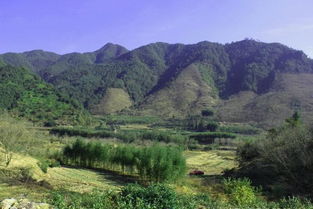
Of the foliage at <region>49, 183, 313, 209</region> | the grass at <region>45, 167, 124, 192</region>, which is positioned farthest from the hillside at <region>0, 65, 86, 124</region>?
the foliage at <region>49, 183, 313, 209</region>

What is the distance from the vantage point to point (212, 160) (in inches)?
2724

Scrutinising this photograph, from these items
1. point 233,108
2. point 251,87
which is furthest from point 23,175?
point 251,87

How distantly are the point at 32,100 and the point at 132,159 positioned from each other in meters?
82.8

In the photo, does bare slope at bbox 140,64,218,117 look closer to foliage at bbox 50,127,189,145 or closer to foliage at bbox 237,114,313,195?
foliage at bbox 50,127,189,145

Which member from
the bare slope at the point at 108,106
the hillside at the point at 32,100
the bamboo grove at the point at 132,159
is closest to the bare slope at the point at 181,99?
the bare slope at the point at 108,106

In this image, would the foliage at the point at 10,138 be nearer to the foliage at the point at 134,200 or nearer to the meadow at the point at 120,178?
the meadow at the point at 120,178

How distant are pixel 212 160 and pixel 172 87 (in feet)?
398

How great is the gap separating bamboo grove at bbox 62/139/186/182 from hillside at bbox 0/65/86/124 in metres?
56.7

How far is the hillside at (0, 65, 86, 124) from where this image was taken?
350 feet

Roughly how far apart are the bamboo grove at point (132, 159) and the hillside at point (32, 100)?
56.7 metres

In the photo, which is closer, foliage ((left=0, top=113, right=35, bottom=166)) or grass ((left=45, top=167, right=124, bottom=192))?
grass ((left=45, top=167, right=124, bottom=192))

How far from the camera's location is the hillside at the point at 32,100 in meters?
107

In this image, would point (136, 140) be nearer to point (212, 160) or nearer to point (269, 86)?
point (212, 160)

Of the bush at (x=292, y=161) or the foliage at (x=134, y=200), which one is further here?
the bush at (x=292, y=161)
